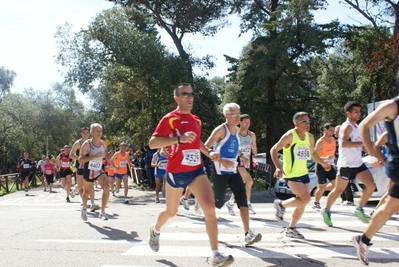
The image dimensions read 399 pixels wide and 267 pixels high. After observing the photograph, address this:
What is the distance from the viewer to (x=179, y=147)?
5133mm

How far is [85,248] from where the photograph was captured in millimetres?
6371

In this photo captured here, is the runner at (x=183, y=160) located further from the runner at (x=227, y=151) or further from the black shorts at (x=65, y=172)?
the black shorts at (x=65, y=172)

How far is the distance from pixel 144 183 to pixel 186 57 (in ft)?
23.6

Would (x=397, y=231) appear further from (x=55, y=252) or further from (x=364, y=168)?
(x=55, y=252)

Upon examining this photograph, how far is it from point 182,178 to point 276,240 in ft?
7.29

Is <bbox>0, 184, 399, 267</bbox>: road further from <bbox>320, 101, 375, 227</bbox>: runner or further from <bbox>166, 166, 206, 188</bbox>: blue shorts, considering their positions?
<bbox>166, 166, 206, 188</bbox>: blue shorts

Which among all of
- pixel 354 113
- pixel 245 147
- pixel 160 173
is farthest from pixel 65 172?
pixel 354 113

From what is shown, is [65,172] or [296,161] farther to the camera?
[65,172]

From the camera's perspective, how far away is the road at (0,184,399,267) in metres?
5.49

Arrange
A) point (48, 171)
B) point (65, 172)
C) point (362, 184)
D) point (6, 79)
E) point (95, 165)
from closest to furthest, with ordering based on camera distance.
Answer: point (95, 165) < point (362, 184) < point (65, 172) < point (48, 171) < point (6, 79)

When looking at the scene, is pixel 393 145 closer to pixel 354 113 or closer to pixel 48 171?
pixel 354 113

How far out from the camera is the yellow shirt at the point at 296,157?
6559 mm


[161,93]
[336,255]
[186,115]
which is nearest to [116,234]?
[186,115]

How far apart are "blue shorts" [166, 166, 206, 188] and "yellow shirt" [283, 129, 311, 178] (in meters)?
1.93
